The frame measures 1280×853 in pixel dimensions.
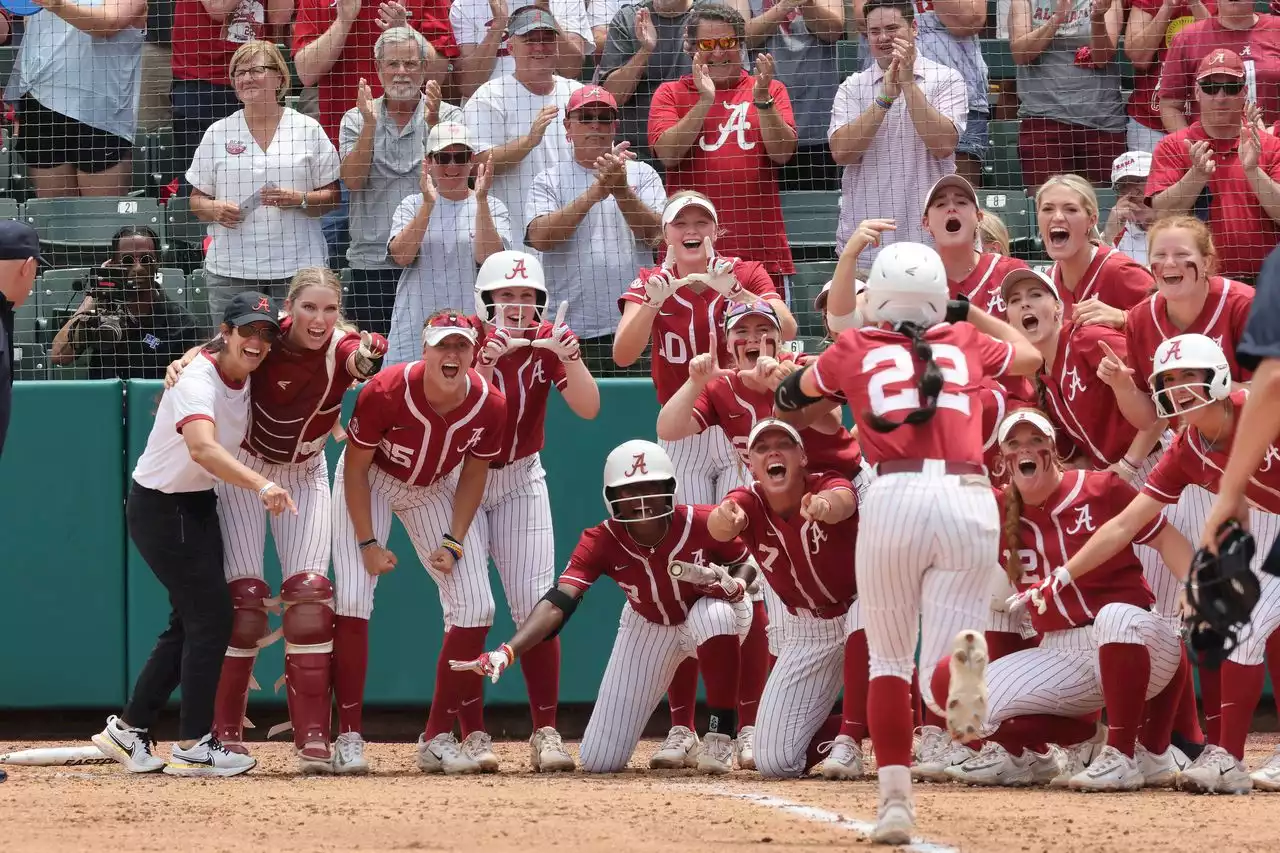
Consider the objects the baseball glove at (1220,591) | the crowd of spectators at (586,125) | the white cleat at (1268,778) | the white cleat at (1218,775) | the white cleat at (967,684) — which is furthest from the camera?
the crowd of spectators at (586,125)

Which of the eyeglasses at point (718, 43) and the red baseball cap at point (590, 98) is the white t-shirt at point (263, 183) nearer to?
the red baseball cap at point (590, 98)

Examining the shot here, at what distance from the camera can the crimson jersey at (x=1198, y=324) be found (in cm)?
597

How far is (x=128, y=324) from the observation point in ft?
25.8

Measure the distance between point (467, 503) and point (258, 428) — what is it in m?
0.86

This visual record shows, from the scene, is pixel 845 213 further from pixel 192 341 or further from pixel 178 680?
pixel 178 680

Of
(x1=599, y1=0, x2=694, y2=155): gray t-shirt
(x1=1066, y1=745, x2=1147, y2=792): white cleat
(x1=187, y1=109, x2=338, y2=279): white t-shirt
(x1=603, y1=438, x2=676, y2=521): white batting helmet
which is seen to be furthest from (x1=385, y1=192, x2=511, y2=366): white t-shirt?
(x1=1066, y1=745, x2=1147, y2=792): white cleat

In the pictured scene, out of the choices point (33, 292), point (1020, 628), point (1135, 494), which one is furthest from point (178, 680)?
point (1135, 494)

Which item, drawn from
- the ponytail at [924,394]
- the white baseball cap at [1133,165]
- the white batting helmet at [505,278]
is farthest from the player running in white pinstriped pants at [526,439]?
the white baseball cap at [1133,165]

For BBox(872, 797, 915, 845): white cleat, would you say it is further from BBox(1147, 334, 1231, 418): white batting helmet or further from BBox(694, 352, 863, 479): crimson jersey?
BBox(694, 352, 863, 479): crimson jersey

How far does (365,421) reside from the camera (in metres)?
6.23

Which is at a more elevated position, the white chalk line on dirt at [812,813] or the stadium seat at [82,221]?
the stadium seat at [82,221]

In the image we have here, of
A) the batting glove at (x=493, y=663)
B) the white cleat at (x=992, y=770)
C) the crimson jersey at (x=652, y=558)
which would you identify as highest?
the crimson jersey at (x=652, y=558)

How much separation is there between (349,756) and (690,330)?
2190 mm

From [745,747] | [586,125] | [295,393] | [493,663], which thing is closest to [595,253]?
[586,125]
